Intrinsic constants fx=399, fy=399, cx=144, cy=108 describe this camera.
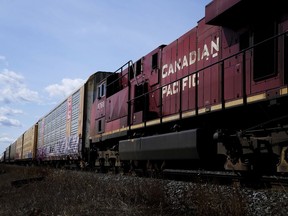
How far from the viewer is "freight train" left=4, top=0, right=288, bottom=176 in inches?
256

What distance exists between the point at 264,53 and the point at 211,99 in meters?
1.85

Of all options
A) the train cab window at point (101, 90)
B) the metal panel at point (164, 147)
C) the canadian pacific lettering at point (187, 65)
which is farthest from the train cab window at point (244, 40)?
the train cab window at point (101, 90)

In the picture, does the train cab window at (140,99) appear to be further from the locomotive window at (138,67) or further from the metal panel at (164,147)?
the metal panel at (164,147)

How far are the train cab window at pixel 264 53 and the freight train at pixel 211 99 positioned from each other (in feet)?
0.05

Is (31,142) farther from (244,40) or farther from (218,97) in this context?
(244,40)

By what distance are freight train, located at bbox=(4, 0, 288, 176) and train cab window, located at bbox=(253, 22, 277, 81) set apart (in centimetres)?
2

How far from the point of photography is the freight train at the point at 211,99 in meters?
6.50

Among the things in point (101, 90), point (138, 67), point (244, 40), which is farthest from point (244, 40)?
point (101, 90)

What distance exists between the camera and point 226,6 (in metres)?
7.21

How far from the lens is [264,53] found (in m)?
6.83

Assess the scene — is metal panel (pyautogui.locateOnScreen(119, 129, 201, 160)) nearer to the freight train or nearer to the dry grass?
the freight train

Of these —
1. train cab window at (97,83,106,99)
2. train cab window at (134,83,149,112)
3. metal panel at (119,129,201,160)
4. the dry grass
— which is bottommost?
the dry grass

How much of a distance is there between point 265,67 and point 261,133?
1.15 meters

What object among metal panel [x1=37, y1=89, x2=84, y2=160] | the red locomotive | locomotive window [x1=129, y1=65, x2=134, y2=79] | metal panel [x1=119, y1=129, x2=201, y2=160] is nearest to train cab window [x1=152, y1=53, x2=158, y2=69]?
the red locomotive
